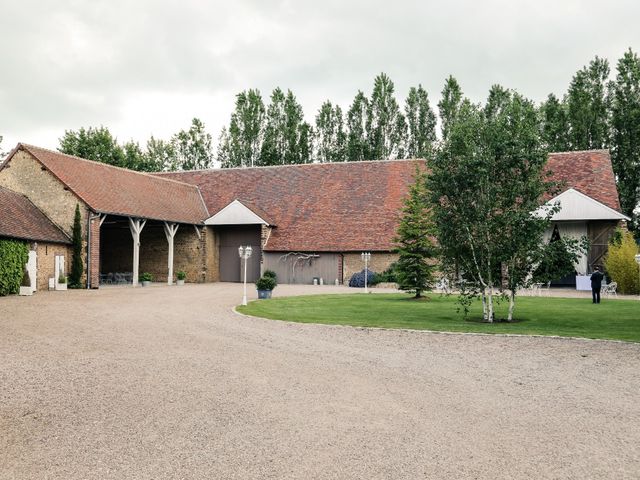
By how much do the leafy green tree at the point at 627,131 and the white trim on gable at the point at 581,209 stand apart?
1209cm

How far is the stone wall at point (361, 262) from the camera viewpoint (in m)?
32.4

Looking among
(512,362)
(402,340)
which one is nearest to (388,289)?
(402,340)

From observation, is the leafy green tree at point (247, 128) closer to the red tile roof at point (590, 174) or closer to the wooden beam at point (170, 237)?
the wooden beam at point (170, 237)

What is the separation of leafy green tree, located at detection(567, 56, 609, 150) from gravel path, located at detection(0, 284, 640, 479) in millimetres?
35142

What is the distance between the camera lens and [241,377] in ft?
27.1

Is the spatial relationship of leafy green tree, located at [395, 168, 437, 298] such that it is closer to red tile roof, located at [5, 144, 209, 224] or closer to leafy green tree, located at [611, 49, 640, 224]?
red tile roof, located at [5, 144, 209, 224]

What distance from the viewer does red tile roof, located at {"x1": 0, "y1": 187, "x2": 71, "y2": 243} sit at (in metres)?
24.2

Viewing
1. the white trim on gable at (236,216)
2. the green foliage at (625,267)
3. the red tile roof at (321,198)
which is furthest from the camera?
the white trim on gable at (236,216)

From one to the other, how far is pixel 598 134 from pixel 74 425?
4323 centimetres

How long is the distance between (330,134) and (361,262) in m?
22.4

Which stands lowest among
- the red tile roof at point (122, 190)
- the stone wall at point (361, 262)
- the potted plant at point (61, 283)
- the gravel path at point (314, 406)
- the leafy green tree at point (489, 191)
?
the gravel path at point (314, 406)

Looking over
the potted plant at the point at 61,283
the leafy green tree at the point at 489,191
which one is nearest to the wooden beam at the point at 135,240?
the potted plant at the point at 61,283

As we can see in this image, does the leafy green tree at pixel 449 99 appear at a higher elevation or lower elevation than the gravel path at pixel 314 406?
higher

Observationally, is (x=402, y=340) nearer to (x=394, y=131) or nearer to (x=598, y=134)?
(x=598, y=134)
